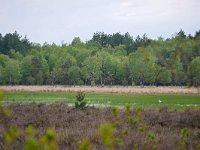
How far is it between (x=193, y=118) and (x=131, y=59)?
236 ft

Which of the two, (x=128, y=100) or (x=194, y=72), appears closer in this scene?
(x=194, y=72)

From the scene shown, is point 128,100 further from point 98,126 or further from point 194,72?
point 194,72

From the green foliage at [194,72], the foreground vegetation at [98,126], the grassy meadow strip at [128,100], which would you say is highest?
the green foliage at [194,72]

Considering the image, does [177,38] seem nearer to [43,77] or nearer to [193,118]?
[193,118]

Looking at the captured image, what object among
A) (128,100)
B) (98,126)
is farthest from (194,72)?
(128,100)

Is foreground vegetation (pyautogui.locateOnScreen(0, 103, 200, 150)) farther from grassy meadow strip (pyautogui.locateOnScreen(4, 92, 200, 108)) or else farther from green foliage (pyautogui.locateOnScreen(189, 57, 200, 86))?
grassy meadow strip (pyautogui.locateOnScreen(4, 92, 200, 108))

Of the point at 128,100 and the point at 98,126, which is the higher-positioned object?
the point at 98,126

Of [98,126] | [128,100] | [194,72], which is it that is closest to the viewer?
[194,72]

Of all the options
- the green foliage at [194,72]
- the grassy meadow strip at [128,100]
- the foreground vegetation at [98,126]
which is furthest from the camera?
the grassy meadow strip at [128,100]

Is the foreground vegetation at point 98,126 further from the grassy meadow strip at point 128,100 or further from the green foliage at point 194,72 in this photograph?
the grassy meadow strip at point 128,100

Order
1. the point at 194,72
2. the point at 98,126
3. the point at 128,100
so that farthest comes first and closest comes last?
the point at 128,100
the point at 98,126
the point at 194,72

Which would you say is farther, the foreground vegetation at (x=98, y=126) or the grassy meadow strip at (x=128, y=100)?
the grassy meadow strip at (x=128, y=100)

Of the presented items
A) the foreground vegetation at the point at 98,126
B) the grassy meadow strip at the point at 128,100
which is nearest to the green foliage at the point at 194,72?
the foreground vegetation at the point at 98,126

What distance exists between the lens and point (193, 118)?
18203 millimetres
